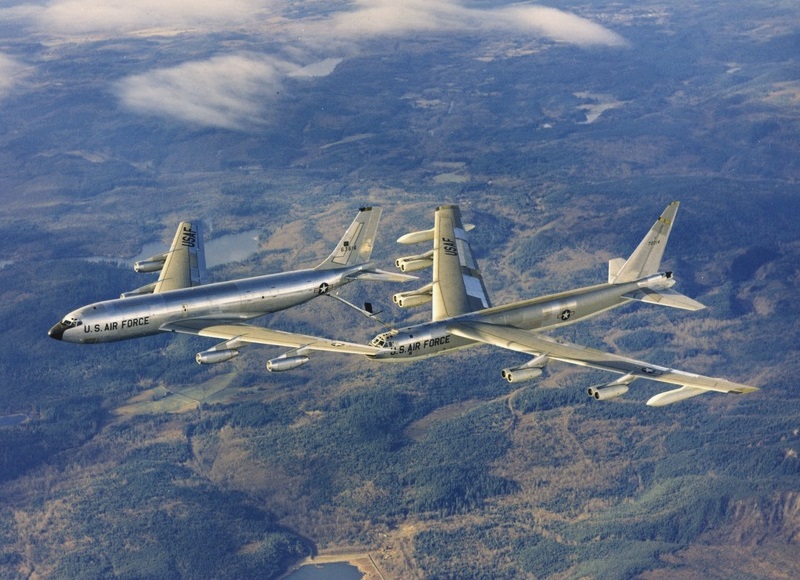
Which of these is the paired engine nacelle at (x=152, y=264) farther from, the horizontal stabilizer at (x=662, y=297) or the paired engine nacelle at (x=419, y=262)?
the horizontal stabilizer at (x=662, y=297)

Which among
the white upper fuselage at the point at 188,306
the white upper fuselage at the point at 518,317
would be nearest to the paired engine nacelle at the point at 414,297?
the white upper fuselage at the point at 518,317

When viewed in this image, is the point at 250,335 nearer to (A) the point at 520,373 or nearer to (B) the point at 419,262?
(B) the point at 419,262

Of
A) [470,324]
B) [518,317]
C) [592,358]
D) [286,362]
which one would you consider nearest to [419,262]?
[518,317]

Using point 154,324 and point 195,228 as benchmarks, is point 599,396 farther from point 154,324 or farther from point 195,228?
point 195,228

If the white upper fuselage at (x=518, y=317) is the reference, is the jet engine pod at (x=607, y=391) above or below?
below

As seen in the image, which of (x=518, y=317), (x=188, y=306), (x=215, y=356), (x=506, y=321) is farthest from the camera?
(x=188, y=306)

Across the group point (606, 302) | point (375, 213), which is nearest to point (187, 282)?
point (375, 213)

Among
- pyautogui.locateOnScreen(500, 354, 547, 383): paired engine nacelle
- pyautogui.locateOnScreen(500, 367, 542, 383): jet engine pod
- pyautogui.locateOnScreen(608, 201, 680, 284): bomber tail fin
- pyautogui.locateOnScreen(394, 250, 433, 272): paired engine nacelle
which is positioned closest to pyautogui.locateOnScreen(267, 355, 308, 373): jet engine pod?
pyautogui.locateOnScreen(500, 367, 542, 383): jet engine pod
